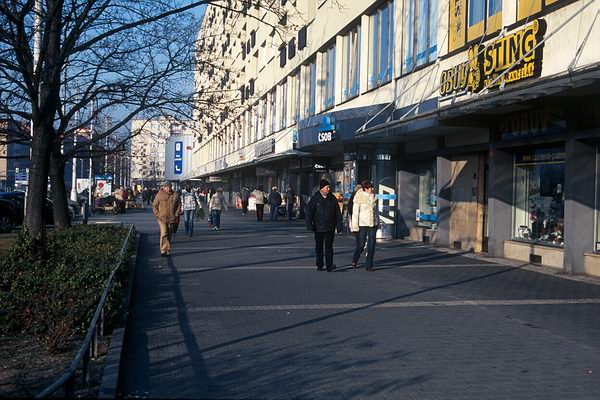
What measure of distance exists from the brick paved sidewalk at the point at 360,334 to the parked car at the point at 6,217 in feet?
43.4

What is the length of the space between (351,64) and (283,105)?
11.5 m

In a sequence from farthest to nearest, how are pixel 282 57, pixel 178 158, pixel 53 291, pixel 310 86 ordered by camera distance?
pixel 282 57, pixel 310 86, pixel 178 158, pixel 53 291

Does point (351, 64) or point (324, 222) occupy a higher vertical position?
point (351, 64)

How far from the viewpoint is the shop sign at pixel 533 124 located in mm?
13750

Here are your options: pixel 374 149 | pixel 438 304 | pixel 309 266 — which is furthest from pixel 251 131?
pixel 438 304

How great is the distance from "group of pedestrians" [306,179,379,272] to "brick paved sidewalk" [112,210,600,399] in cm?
51

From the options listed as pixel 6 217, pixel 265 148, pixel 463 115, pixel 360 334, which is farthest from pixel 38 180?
pixel 265 148

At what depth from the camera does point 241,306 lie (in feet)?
32.4

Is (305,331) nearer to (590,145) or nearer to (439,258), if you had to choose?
(590,145)

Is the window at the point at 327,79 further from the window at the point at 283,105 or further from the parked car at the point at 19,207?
the parked car at the point at 19,207

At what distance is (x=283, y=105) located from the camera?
1437 inches

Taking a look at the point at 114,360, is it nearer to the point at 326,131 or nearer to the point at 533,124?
the point at 533,124

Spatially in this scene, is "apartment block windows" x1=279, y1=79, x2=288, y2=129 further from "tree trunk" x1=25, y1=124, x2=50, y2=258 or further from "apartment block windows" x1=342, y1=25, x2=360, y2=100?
"tree trunk" x1=25, y1=124, x2=50, y2=258

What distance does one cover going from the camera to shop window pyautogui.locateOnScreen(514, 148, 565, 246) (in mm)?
14633
